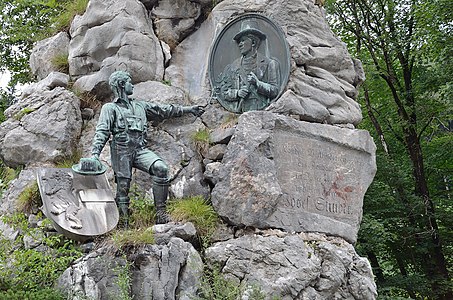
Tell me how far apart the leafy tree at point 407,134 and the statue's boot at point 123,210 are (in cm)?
498

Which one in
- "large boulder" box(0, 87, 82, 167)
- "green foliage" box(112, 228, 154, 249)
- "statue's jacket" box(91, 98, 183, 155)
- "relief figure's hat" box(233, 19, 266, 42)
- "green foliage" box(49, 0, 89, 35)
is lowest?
"green foliage" box(112, 228, 154, 249)

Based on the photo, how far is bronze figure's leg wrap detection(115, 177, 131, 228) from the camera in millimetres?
6742

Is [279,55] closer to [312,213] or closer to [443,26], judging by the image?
[312,213]

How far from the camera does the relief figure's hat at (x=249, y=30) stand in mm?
7699

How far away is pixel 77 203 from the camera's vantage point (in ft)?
21.1

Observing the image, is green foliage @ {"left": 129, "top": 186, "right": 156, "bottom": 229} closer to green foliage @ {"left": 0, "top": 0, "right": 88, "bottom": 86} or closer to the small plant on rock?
the small plant on rock

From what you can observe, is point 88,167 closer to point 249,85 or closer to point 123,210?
point 123,210

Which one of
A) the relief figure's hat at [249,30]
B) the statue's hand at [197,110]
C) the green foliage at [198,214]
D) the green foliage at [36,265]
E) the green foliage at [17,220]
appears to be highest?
the relief figure's hat at [249,30]

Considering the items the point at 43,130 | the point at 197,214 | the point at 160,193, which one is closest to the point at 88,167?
the point at 160,193

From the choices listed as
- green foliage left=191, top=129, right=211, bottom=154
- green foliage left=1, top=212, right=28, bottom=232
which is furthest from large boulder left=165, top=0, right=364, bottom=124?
green foliage left=1, top=212, right=28, bottom=232

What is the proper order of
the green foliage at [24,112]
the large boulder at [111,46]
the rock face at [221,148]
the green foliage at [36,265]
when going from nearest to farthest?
the green foliage at [36,265] < the rock face at [221,148] < the green foliage at [24,112] < the large boulder at [111,46]

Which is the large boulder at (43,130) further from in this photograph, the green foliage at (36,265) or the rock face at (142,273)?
the rock face at (142,273)

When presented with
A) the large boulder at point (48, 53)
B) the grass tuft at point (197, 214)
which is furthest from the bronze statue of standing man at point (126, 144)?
the large boulder at point (48, 53)

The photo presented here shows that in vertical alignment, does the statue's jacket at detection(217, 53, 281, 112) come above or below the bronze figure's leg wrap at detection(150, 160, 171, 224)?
above
